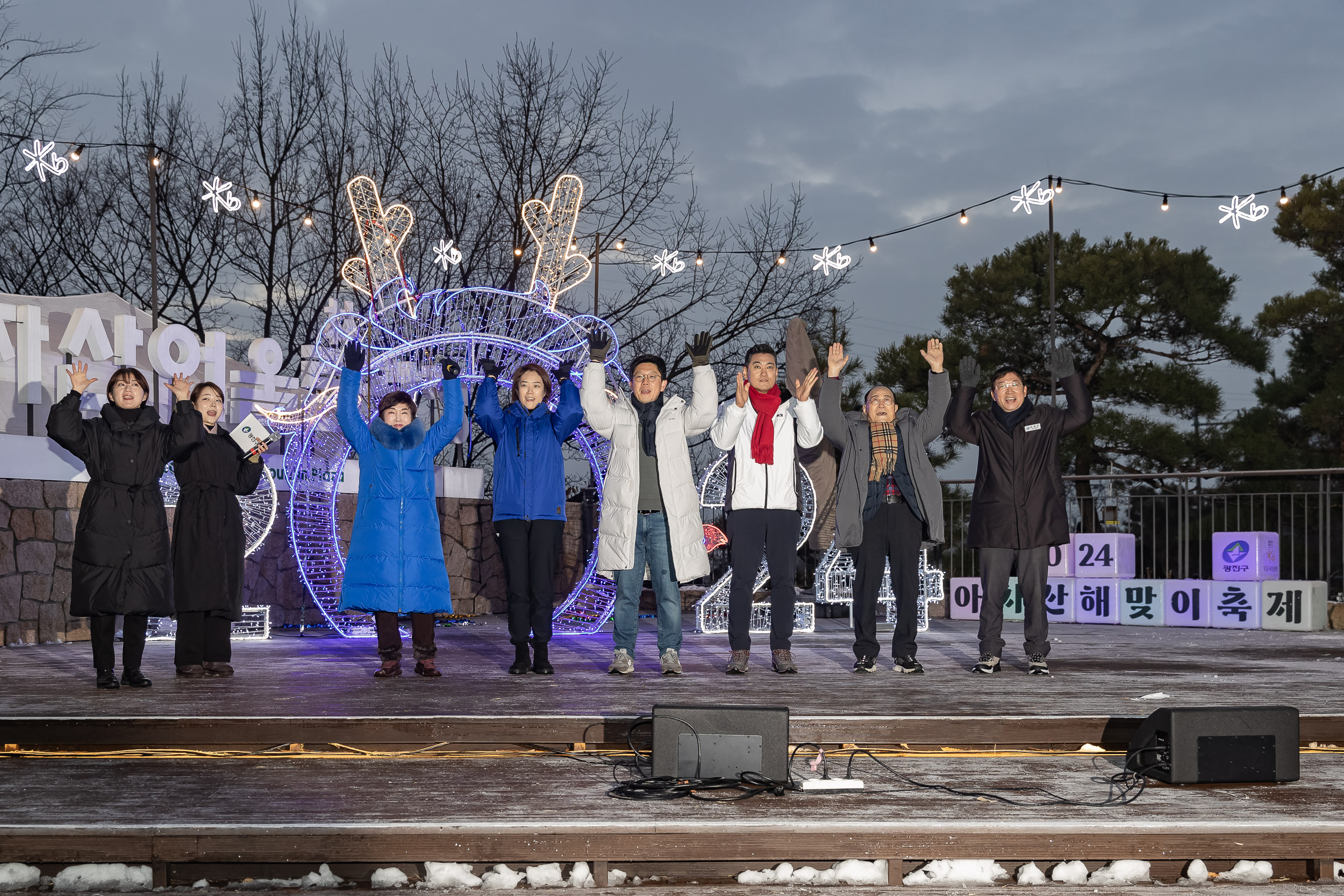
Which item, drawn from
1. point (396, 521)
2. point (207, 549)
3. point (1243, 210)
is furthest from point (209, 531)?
point (1243, 210)

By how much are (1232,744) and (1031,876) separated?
98cm

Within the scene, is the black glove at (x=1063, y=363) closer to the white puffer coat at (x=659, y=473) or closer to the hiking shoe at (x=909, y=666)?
the hiking shoe at (x=909, y=666)

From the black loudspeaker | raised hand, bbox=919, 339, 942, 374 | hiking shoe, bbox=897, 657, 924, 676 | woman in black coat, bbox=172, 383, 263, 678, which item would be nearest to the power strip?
the black loudspeaker

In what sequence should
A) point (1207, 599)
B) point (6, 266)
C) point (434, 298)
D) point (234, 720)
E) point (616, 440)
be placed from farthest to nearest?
point (6, 266) → point (1207, 599) → point (434, 298) → point (616, 440) → point (234, 720)

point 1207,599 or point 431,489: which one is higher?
point 431,489

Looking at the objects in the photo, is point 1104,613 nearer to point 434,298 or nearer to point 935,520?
point 935,520

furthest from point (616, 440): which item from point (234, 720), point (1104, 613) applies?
point (1104, 613)

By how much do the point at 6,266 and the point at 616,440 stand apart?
1805 centimetres

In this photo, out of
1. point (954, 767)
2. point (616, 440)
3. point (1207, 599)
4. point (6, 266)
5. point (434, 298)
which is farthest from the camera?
point (6, 266)

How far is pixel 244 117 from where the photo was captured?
1839 cm

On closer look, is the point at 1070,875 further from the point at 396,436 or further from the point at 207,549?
the point at 207,549

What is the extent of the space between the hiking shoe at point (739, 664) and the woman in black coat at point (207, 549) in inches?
98.3

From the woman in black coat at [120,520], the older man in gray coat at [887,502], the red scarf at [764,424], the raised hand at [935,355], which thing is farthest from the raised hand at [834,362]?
the woman in black coat at [120,520]

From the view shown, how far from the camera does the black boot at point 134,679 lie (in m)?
5.49
